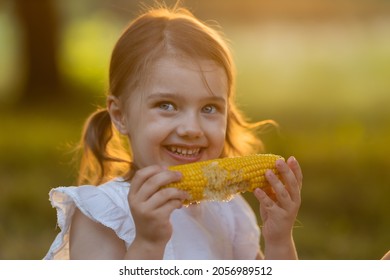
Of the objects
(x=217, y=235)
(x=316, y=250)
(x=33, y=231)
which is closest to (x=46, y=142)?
(x=33, y=231)

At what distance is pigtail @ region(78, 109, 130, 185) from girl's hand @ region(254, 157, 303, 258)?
512mm

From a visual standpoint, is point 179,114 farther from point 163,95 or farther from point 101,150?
point 101,150

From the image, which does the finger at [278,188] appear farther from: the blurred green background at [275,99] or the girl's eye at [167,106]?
the blurred green background at [275,99]

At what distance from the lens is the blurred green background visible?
3.36 meters

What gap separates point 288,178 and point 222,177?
16cm

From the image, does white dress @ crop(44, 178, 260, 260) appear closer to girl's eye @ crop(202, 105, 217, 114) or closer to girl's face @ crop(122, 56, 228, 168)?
girl's face @ crop(122, 56, 228, 168)

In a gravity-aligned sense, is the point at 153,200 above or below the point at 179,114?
below

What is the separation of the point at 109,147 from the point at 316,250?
1.10 meters

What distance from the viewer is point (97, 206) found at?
1.91 m

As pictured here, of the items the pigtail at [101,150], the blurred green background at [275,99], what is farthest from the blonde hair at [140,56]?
the blurred green background at [275,99]

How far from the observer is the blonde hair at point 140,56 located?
196 centimetres

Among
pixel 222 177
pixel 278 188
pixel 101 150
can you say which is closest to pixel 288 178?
pixel 278 188
